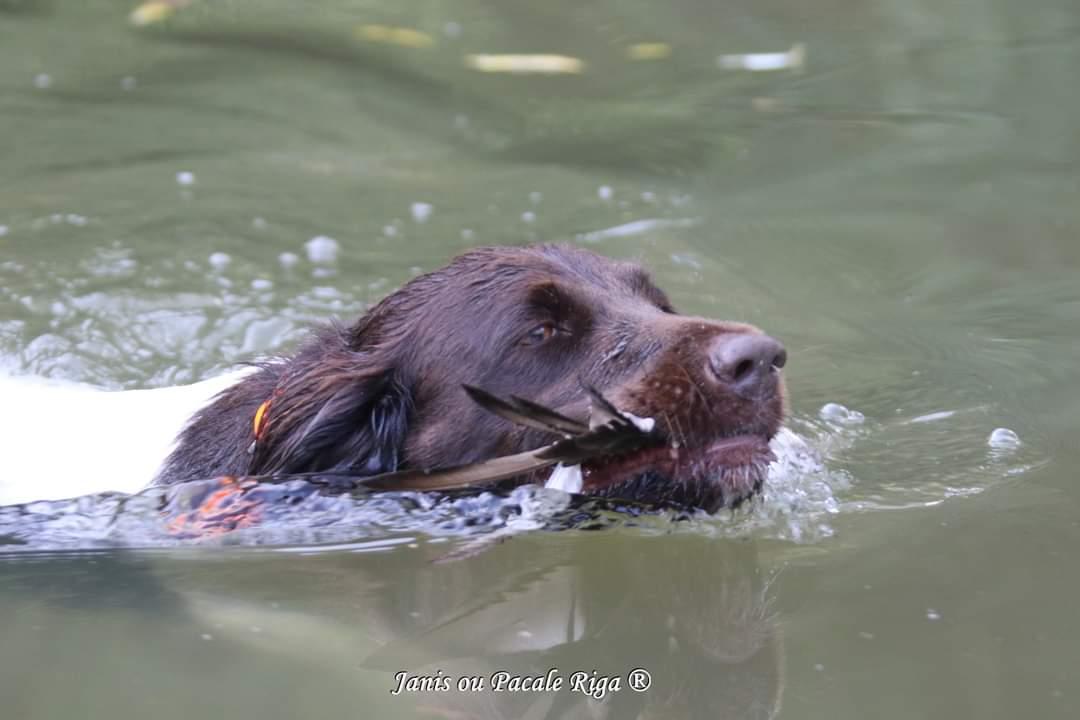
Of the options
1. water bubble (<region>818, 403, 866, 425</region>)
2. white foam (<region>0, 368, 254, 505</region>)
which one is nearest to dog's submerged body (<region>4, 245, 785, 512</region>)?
white foam (<region>0, 368, 254, 505</region>)

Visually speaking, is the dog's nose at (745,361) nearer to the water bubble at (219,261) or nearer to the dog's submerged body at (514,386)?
the dog's submerged body at (514,386)

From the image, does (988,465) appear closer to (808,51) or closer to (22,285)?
(22,285)

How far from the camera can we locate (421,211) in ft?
24.6

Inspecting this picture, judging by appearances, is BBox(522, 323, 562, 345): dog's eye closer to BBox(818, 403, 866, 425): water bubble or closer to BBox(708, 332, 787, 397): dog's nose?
BBox(708, 332, 787, 397): dog's nose

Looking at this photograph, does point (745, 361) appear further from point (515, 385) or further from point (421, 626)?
point (421, 626)

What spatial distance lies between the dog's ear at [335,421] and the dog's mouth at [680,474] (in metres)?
0.52

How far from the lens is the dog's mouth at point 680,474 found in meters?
3.63

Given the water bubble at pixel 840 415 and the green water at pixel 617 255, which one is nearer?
the green water at pixel 617 255

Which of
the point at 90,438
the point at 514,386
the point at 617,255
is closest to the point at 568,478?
the point at 514,386

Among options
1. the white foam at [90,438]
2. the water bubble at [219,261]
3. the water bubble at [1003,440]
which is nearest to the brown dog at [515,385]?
the white foam at [90,438]

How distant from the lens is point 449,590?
351cm

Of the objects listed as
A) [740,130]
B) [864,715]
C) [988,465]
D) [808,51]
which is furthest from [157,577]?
[808,51]

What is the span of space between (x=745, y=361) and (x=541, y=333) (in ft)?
2.09

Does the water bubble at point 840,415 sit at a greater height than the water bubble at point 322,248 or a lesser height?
lesser
